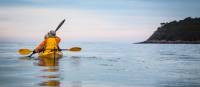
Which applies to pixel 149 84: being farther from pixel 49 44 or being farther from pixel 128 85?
pixel 49 44

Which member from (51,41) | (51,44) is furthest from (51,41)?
(51,44)

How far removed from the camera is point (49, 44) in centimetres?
3700

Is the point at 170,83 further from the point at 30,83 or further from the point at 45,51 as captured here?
the point at 45,51

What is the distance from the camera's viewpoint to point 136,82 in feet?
62.8

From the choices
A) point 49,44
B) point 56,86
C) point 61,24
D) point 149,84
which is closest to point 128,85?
point 149,84

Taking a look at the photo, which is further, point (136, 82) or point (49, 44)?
point (49, 44)

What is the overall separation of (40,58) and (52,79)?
18.5 meters

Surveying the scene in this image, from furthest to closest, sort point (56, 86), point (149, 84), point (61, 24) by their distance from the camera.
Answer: point (61, 24) → point (149, 84) → point (56, 86)

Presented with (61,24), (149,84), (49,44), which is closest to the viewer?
(149,84)

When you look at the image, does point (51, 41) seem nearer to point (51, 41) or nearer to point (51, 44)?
point (51, 41)

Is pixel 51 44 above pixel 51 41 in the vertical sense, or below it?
below

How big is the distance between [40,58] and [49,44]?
171cm

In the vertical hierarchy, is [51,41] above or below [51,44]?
above

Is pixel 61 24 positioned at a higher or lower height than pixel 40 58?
higher
